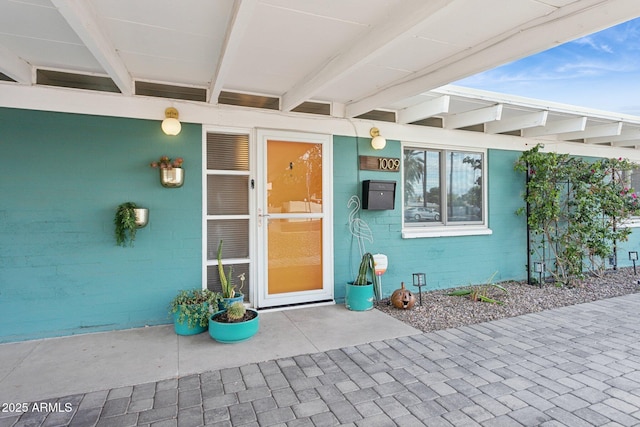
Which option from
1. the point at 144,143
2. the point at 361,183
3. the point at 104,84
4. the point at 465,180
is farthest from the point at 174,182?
the point at 465,180

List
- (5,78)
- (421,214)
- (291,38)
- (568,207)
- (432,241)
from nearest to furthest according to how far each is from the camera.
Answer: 1. (291,38)
2. (5,78)
3. (432,241)
4. (421,214)
5. (568,207)

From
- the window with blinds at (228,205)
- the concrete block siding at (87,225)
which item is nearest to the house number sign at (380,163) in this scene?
the window with blinds at (228,205)

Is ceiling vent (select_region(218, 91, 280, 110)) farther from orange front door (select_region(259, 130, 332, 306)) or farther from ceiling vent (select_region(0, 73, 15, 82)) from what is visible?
ceiling vent (select_region(0, 73, 15, 82))

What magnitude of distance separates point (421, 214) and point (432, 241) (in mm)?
424

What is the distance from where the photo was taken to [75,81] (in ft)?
10.9

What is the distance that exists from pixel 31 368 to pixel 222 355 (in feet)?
4.73

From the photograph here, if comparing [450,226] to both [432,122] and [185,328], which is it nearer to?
[432,122]

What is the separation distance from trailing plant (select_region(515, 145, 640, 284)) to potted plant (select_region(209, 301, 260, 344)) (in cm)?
457

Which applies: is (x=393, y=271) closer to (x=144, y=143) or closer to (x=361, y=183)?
(x=361, y=183)

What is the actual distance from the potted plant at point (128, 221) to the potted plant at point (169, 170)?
36cm

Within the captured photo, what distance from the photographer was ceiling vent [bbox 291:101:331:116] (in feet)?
13.9

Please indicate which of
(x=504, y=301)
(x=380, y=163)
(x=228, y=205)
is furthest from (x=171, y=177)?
(x=504, y=301)

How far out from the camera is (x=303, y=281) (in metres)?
4.34

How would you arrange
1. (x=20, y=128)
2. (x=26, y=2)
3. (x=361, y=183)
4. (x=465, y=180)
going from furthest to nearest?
(x=465, y=180) → (x=361, y=183) → (x=20, y=128) → (x=26, y=2)
